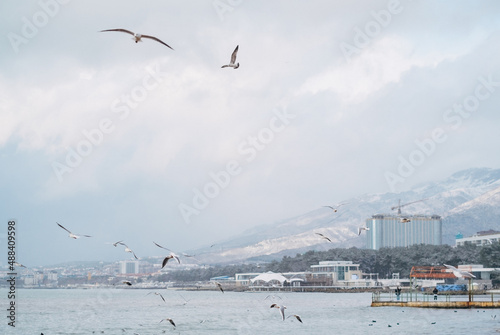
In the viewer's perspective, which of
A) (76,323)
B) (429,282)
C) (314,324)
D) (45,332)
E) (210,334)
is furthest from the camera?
(429,282)

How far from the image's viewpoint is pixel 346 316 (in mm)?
86000

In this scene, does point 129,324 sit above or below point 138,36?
below

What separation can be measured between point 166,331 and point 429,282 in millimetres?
126732

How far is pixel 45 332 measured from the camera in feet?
233

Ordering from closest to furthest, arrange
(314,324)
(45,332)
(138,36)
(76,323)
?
(138,36) → (45,332) → (314,324) → (76,323)

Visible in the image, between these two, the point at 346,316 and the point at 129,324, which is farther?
the point at 346,316

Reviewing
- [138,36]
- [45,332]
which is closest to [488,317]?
[45,332]

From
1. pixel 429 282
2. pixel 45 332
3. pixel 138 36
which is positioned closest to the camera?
pixel 138 36

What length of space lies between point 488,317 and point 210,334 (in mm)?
25664

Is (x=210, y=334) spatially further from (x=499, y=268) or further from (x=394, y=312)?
(x=499, y=268)

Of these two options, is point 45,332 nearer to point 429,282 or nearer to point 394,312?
point 394,312

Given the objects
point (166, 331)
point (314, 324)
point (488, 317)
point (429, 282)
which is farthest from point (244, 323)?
point (429, 282)

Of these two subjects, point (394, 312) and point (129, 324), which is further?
point (394, 312)

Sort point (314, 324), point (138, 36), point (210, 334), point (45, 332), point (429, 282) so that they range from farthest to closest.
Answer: point (429, 282) → point (314, 324) → point (45, 332) → point (210, 334) → point (138, 36)
